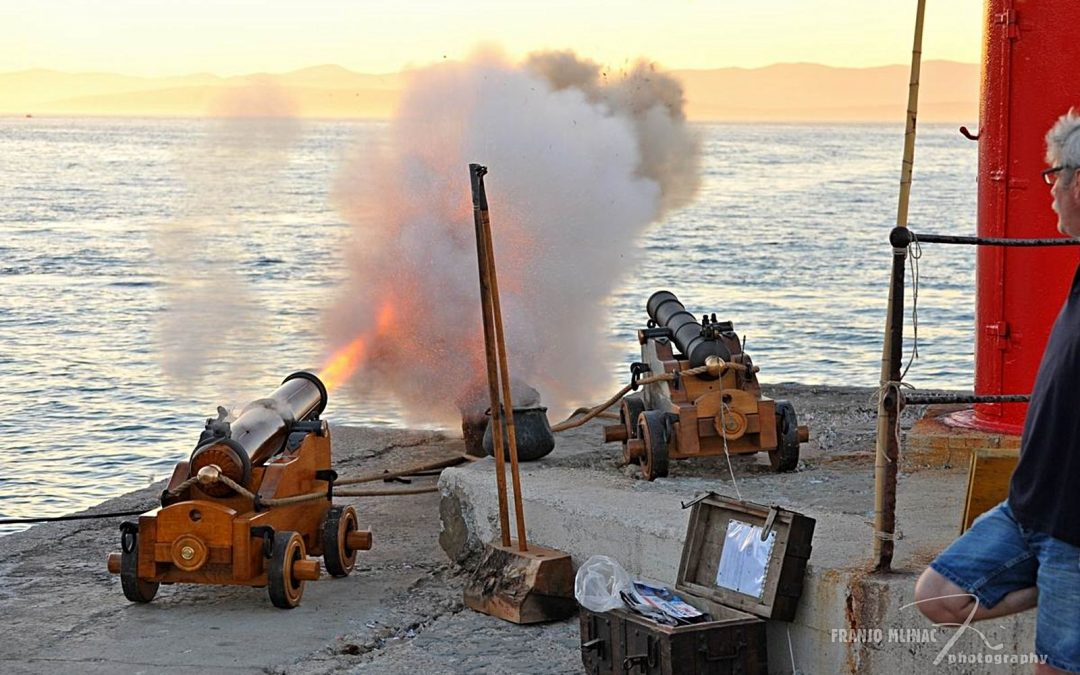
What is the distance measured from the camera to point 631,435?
9.44m

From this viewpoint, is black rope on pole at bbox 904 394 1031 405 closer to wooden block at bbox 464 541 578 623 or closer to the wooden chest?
the wooden chest

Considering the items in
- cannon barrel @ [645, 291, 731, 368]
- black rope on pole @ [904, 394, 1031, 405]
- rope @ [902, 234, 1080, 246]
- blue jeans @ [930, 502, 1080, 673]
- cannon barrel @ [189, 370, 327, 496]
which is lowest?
cannon barrel @ [189, 370, 327, 496]

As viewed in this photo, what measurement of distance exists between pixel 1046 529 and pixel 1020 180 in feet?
13.5

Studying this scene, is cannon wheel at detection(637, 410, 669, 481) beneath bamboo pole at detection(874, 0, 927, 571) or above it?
beneath

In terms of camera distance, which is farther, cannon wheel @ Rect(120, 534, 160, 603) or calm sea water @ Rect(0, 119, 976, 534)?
calm sea water @ Rect(0, 119, 976, 534)

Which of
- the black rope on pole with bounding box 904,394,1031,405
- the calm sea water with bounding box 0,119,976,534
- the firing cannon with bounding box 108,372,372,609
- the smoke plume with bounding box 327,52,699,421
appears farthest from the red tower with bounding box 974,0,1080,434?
the calm sea water with bounding box 0,119,976,534

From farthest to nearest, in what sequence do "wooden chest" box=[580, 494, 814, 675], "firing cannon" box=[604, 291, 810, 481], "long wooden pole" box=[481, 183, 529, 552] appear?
"firing cannon" box=[604, 291, 810, 481] → "long wooden pole" box=[481, 183, 529, 552] → "wooden chest" box=[580, 494, 814, 675]

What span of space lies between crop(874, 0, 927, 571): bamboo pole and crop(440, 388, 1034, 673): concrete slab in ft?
1.51

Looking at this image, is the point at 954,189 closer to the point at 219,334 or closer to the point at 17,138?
the point at 219,334

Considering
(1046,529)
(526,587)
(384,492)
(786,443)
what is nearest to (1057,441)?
(1046,529)

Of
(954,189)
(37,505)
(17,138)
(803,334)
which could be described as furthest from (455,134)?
(17,138)

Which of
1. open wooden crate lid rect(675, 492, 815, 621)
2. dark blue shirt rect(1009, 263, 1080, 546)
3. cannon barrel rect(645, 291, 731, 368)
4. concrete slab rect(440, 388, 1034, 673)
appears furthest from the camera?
cannon barrel rect(645, 291, 731, 368)

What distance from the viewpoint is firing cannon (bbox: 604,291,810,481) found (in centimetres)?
876

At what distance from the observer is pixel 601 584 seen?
256 inches
